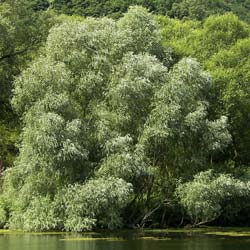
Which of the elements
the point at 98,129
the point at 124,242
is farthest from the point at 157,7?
the point at 124,242

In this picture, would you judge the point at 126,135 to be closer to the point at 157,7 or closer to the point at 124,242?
the point at 124,242

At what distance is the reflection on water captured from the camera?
93.2 ft

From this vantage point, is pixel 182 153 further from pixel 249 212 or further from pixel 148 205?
pixel 249 212

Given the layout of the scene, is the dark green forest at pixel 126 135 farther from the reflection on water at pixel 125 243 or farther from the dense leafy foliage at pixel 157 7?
the dense leafy foliage at pixel 157 7

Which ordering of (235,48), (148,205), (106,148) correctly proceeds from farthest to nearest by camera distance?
(235,48) → (148,205) → (106,148)

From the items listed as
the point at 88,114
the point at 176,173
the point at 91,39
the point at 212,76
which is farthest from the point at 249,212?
the point at 91,39

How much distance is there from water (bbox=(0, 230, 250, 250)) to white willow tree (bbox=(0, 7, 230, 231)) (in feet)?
8.57

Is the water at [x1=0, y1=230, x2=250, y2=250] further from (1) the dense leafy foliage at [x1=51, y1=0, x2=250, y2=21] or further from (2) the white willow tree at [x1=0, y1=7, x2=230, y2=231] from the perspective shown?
(1) the dense leafy foliage at [x1=51, y1=0, x2=250, y2=21]

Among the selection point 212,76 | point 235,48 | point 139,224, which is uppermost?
point 235,48

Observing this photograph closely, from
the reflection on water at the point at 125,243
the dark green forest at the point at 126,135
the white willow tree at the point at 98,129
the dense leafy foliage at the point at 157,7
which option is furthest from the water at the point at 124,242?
the dense leafy foliage at the point at 157,7

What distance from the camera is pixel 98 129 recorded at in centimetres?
3984

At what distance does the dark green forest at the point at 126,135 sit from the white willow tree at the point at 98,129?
74 mm

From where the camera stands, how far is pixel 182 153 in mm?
41406

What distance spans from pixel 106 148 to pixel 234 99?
35.8 feet
